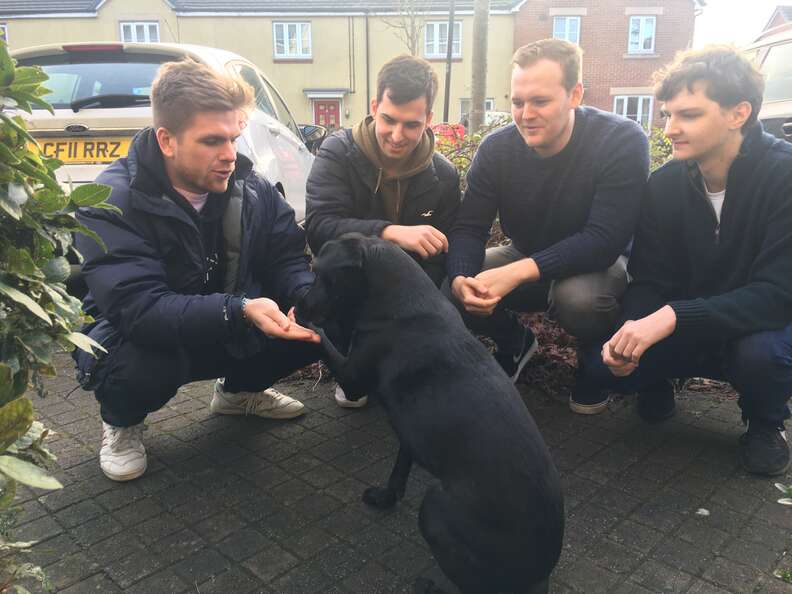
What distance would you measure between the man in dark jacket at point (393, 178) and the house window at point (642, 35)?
3125 centimetres

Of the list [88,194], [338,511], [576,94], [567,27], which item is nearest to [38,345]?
[88,194]

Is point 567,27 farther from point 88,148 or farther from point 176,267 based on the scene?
point 176,267

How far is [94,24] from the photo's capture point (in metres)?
30.6

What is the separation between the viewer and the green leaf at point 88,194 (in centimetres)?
169

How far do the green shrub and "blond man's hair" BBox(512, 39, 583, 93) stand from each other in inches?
91.0

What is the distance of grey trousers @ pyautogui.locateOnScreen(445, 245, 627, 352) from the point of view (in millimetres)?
3363

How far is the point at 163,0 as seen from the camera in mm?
30219

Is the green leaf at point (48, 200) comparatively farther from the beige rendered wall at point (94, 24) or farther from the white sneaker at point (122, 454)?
the beige rendered wall at point (94, 24)

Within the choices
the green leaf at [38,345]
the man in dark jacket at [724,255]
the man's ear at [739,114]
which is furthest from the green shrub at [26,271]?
the man's ear at [739,114]

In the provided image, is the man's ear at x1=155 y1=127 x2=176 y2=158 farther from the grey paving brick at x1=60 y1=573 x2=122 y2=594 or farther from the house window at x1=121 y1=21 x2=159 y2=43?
the house window at x1=121 y1=21 x2=159 y2=43

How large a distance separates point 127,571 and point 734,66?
342 cm

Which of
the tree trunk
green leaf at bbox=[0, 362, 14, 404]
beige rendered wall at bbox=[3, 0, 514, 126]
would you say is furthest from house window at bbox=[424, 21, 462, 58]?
green leaf at bbox=[0, 362, 14, 404]

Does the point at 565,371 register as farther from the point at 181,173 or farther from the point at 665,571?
the point at 181,173

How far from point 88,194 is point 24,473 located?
2.69 ft
